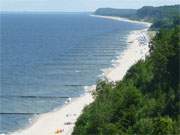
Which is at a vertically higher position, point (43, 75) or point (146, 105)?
point (146, 105)

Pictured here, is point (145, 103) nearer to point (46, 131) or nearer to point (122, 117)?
point (122, 117)

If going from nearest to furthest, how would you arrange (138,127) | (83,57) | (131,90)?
(138,127) → (131,90) → (83,57)

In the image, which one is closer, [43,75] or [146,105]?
[146,105]

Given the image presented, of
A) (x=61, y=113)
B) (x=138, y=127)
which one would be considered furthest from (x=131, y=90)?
(x=61, y=113)

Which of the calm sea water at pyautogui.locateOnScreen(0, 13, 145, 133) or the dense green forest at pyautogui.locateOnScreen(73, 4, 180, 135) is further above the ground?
the dense green forest at pyautogui.locateOnScreen(73, 4, 180, 135)

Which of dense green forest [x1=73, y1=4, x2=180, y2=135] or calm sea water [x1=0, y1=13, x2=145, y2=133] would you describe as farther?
calm sea water [x1=0, y1=13, x2=145, y2=133]

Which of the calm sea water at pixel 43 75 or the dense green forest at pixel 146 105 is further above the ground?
the dense green forest at pixel 146 105

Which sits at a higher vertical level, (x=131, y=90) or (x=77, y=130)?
(x=131, y=90)

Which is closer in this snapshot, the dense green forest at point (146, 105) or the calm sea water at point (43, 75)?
the dense green forest at point (146, 105)
